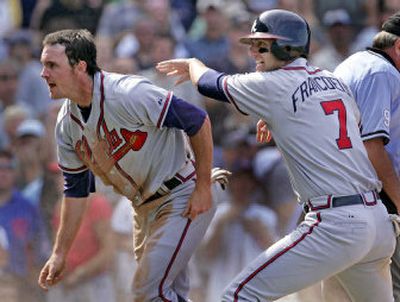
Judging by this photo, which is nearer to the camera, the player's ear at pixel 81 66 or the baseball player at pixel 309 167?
the baseball player at pixel 309 167

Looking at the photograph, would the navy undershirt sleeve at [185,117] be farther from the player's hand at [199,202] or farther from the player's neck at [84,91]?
the player's neck at [84,91]

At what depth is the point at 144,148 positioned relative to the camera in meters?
6.16

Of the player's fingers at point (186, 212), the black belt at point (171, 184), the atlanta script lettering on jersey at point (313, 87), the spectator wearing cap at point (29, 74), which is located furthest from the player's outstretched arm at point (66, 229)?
the spectator wearing cap at point (29, 74)

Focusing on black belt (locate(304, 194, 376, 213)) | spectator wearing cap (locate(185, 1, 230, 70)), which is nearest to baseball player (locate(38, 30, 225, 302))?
black belt (locate(304, 194, 376, 213))

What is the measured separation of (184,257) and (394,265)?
1222mm

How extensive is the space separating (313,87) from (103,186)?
495 centimetres

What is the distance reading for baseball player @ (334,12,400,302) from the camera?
6066 mm

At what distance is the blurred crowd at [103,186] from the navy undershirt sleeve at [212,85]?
4.47 metres

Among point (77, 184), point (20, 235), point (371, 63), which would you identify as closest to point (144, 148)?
point (77, 184)

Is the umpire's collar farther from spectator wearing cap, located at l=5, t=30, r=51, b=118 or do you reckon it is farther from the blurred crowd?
spectator wearing cap, located at l=5, t=30, r=51, b=118

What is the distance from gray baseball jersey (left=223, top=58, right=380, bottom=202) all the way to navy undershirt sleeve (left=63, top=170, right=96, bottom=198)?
4.06 feet

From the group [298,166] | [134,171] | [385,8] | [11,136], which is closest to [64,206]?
[134,171]

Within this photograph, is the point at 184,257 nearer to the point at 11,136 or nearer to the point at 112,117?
the point at 112,117

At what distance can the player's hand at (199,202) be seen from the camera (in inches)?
239
